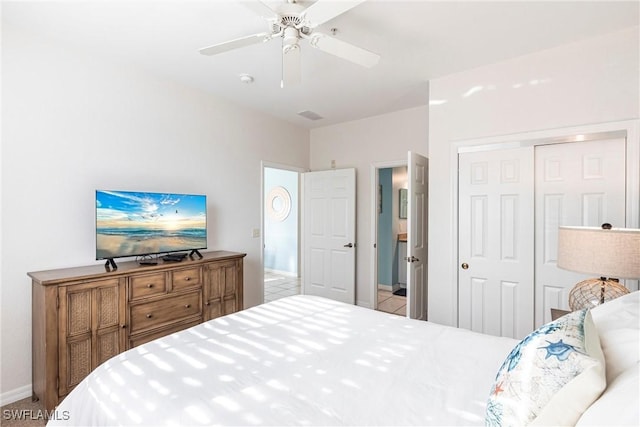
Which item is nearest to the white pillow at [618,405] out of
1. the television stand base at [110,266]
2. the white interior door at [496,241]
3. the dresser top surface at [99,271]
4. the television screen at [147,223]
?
the white interior door at [496,241]

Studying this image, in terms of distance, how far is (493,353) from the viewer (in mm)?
1433

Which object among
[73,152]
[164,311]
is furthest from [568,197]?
[73,152]

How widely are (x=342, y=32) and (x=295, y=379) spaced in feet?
7.41

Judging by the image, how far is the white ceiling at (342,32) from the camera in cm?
201

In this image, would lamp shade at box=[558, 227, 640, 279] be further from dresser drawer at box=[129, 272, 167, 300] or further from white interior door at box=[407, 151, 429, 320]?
dresser drawer at box=[129, 272, 167, 300]

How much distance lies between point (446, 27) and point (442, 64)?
595 millimetres

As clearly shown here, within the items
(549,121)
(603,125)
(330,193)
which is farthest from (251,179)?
(603,125)

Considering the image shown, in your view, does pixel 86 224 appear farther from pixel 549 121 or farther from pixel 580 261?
pixel 549 121

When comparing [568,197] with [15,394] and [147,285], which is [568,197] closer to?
[147,285]

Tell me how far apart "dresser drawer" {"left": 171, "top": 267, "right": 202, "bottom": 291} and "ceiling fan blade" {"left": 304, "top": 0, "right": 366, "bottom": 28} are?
222 cm

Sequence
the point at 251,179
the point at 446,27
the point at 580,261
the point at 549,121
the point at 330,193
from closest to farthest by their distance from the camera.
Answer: the point at 580,261 → the point at 446,27 → the point at 549,121 → the point at 251,179 → the point at 330,193

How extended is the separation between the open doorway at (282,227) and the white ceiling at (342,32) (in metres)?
3.60

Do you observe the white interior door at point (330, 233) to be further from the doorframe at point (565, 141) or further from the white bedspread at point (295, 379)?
the white bedspread at point (295, 379)

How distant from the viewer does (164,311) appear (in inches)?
104
